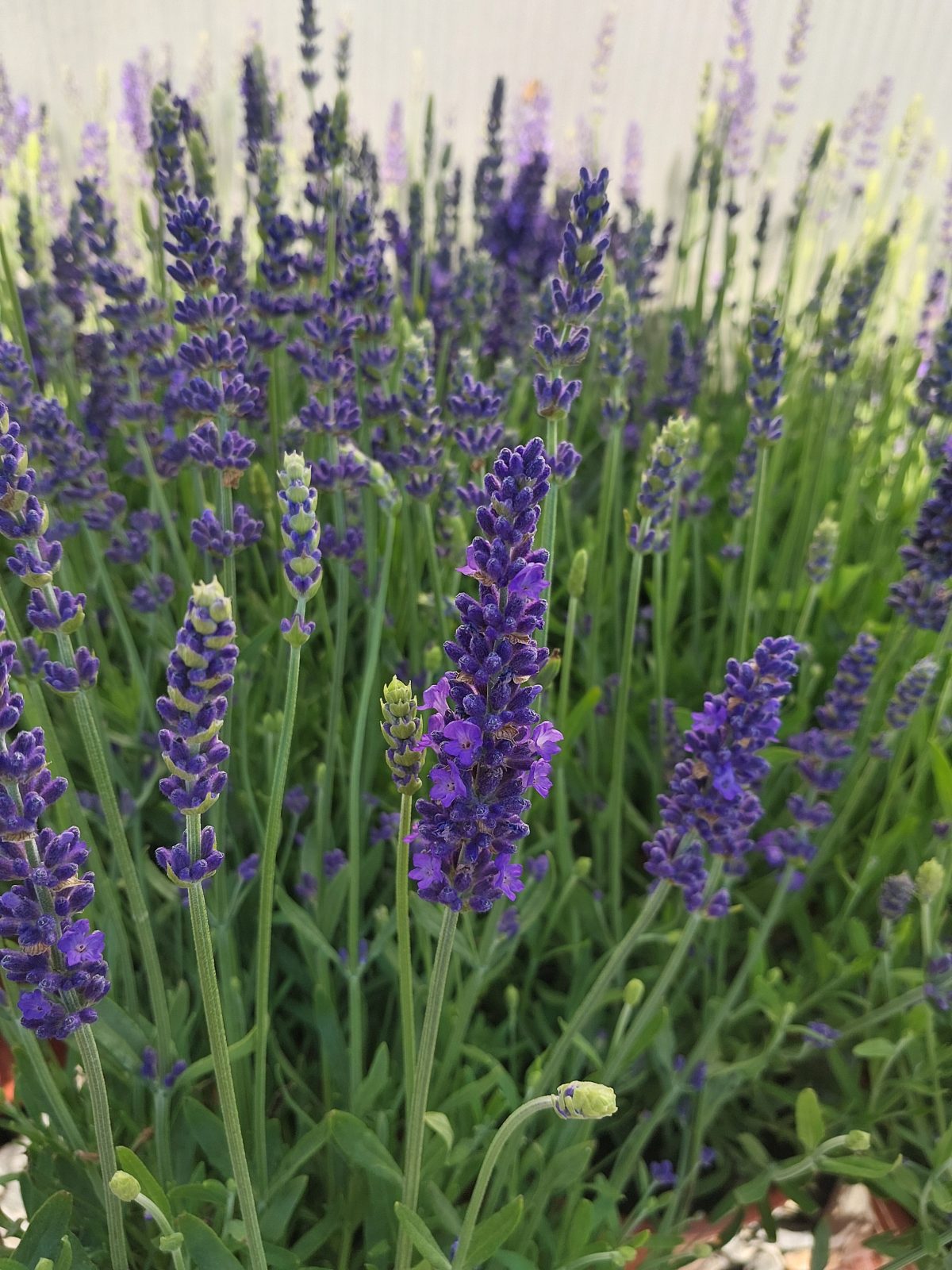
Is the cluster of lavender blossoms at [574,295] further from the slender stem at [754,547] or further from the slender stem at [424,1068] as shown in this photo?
the slender stem at [424,1068]

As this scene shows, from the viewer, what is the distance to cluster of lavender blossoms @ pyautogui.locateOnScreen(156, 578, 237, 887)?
62cm

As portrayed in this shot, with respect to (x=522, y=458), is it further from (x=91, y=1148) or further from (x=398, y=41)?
Result: (x=398, y=41)

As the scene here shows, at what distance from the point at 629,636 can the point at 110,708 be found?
874 millimetres

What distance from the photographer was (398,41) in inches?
166

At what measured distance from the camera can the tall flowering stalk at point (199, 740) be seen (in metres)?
0.63

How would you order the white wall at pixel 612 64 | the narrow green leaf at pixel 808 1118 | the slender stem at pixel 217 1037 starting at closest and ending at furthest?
the slender stem at pixel 217 1037
the narrow green leaf at pixel 808 1118
the white wall at pixel 612 64

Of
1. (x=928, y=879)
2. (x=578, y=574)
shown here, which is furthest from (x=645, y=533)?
(x=928, y=879)

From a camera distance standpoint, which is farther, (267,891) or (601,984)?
(601,984)

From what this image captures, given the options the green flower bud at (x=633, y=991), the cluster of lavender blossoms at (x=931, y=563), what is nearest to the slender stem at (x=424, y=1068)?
the green flower bud at (x=633, y=991)

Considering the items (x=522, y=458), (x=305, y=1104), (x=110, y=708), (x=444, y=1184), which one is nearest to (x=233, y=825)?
(x=110, y=708)

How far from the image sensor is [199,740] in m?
0.68

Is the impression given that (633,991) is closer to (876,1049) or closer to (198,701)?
(876,1049)

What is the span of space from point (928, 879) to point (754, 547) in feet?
1.91

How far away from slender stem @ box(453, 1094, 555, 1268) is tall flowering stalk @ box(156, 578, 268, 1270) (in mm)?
247
